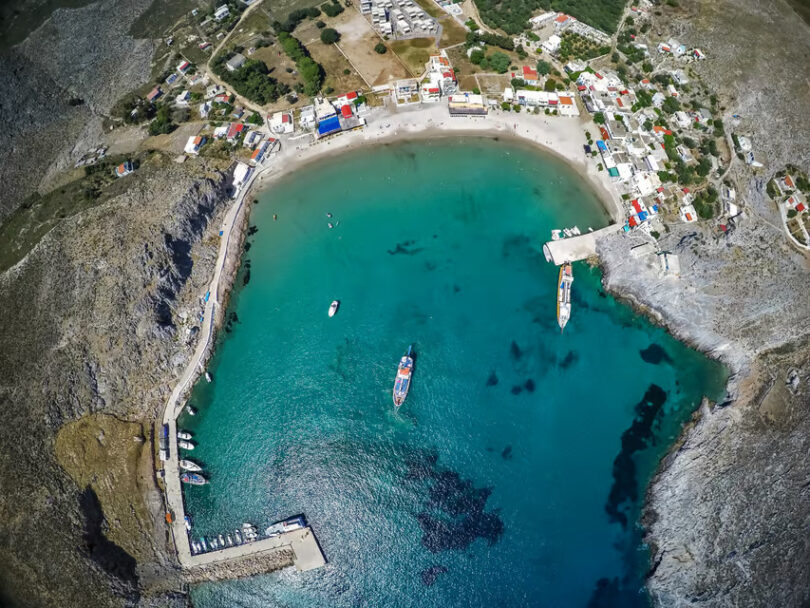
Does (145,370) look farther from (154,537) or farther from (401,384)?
(401,384)

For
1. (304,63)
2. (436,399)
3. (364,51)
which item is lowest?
(436,399)

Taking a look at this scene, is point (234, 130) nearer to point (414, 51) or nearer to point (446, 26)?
point (414, 51)

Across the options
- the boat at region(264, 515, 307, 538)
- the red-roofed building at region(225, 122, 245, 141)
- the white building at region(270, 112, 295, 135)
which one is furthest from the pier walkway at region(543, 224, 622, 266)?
the red-roofed building at region(225, 122, 245, 141)

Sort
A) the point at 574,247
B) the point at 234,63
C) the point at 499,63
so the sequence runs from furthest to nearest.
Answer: the point at 234,63
the point at 499,63
the point at 574,247

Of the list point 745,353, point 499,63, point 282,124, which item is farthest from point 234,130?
point 745,353

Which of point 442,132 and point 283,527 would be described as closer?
point 283,527

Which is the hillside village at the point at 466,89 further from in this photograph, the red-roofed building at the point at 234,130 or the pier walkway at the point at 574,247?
the pier walkway at the point at 574,247

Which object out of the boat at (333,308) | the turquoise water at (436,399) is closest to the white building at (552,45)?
the turquoise water at (436,399)
